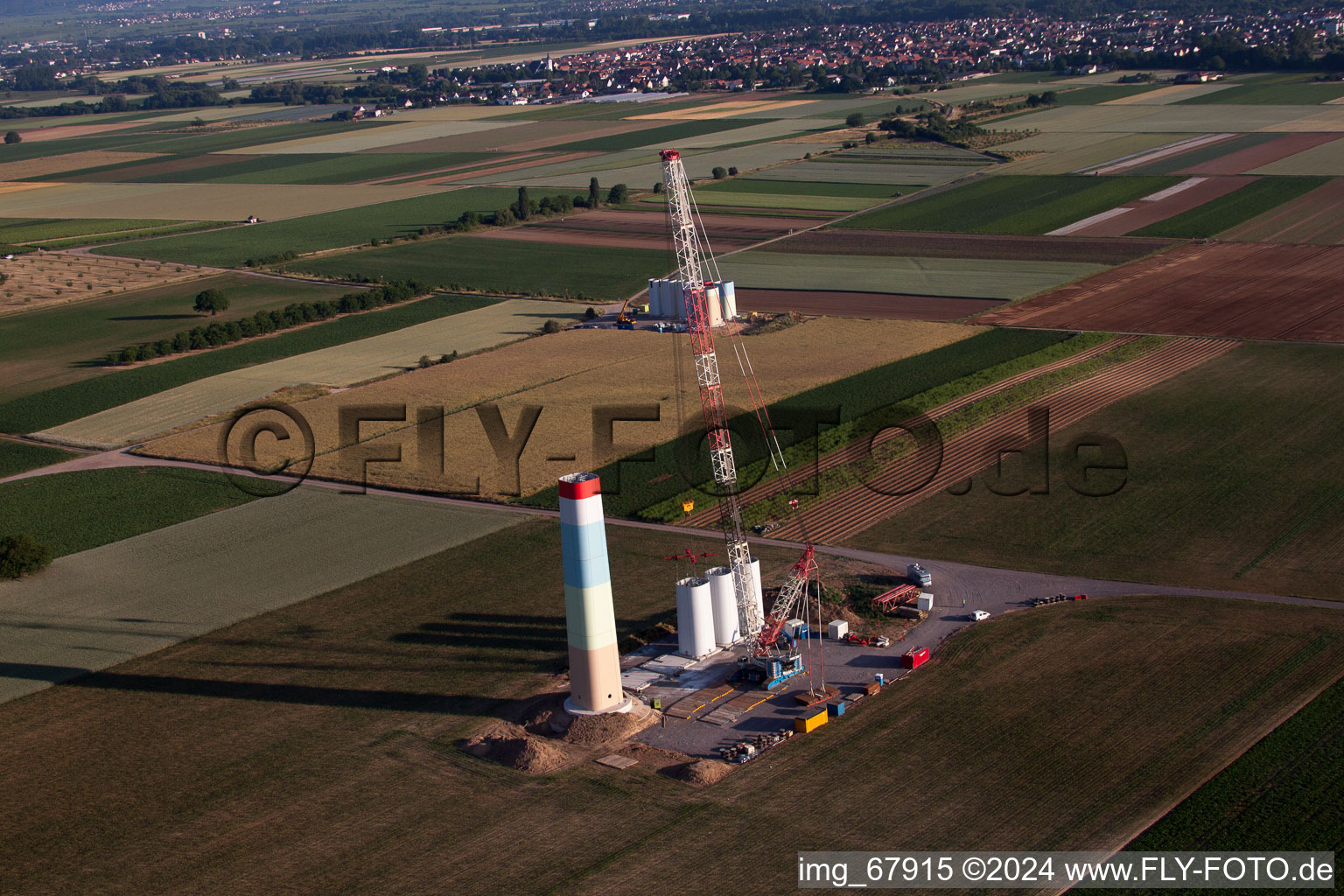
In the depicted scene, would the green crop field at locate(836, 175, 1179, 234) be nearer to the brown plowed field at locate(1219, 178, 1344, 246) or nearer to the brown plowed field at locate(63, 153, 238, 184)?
the brown plowed field at locate(1219, 178, 1344, 246)

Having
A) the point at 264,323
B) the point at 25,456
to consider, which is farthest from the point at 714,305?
the point at 25,456

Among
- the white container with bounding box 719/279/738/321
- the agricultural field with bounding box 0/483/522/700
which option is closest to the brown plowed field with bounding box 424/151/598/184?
the white container with bounding box 719/279/738/321

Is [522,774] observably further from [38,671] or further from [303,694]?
[38,671]

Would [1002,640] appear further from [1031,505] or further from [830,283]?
[830,283]

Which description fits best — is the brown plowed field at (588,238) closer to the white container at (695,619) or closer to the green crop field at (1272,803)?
the white container at (695,619)

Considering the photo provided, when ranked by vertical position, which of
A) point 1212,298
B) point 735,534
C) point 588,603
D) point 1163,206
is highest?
point 1163,206

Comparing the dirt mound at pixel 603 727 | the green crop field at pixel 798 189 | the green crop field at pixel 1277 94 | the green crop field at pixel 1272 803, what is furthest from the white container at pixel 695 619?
the green crop field at pixel 1277 94
